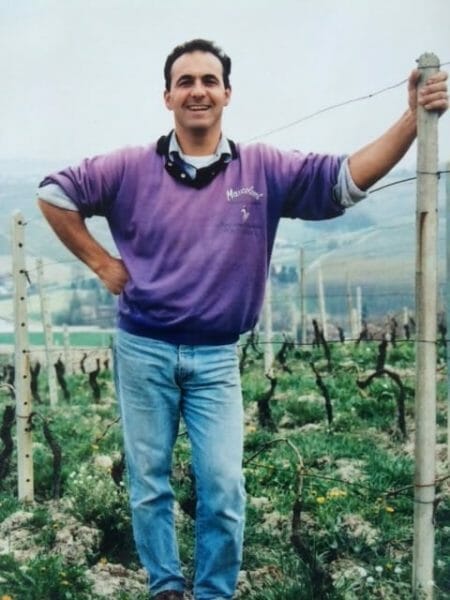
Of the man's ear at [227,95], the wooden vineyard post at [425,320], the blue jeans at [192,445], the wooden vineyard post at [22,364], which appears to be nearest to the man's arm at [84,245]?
the blue jeans at [192,445]

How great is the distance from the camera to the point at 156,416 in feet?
7.88

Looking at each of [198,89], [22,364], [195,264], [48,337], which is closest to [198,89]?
[198,89]

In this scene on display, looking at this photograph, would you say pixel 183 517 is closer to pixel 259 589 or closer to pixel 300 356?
pixel 259 589

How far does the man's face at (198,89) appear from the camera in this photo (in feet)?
7.70

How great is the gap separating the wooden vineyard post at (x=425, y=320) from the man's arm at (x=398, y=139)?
3cm

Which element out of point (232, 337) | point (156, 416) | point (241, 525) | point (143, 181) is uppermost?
point (143, 181)

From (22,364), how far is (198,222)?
5.55 ft

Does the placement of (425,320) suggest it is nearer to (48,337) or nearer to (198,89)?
(198,89)

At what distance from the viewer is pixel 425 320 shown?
221cm

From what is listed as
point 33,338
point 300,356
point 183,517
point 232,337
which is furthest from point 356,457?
point 33,338

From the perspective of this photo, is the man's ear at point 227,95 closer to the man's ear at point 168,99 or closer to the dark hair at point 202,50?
the dark hair at point 202,50

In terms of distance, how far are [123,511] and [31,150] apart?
147 cm

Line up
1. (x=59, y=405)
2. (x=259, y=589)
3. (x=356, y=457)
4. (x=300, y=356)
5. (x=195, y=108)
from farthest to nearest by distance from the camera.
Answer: (x=300, y=356) → (x=59, y=405) → (x=356, y=457) → (x=259, y=589) → (x=195, y=108)

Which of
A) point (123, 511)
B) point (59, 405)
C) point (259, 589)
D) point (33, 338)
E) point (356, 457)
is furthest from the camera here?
point (33, 338)
